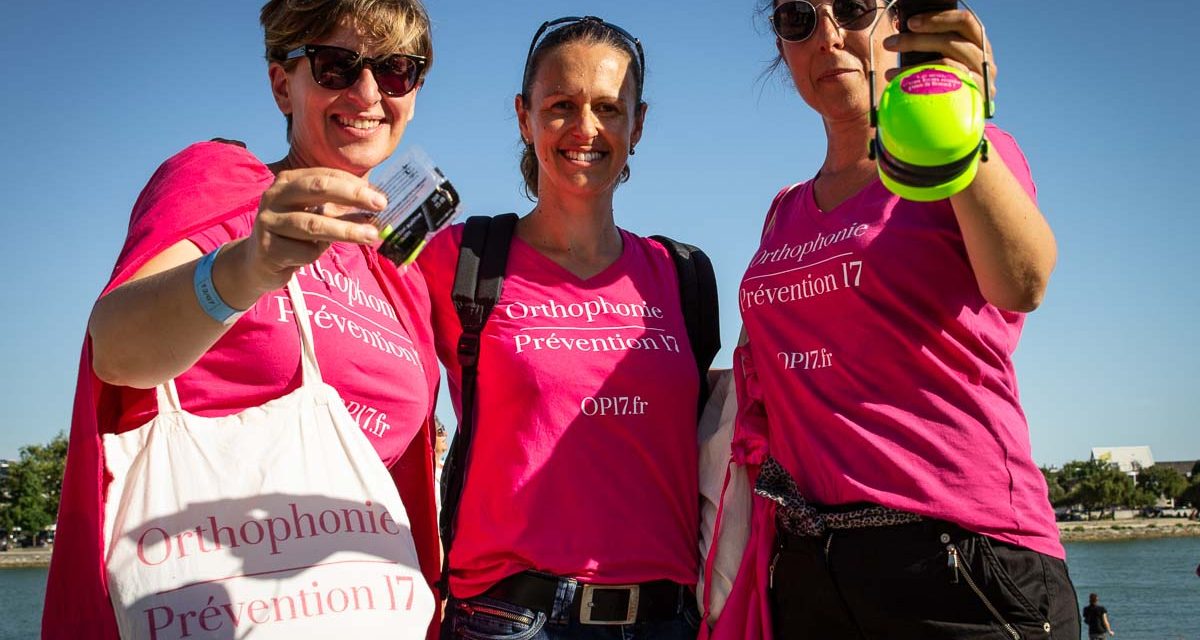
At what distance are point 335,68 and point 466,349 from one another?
3.83ft

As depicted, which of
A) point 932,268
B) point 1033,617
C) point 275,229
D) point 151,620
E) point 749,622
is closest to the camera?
point 275,229

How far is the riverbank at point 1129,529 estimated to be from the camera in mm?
96000

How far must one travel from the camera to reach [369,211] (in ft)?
7.18

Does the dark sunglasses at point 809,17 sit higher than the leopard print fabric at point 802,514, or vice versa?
the dark sunglasses at point 809,17

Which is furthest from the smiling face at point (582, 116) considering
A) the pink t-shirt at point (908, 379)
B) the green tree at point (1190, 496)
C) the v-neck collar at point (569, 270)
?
the green tree at point (1190, 496)

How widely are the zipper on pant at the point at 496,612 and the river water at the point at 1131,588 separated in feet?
112

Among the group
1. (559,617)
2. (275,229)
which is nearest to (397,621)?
(559,617)

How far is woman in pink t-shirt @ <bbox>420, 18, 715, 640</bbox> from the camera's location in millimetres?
3426

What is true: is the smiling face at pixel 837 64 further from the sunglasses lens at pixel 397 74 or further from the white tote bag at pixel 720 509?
the sunglasses lens at pixel 397 74

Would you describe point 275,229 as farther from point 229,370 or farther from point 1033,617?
point 1033,617

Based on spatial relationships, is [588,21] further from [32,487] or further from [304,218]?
[32,487]

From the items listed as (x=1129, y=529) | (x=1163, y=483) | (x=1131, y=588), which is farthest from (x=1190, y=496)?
(x=1131, y=588)

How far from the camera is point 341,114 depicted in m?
3.22

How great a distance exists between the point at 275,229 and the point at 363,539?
102 cm
